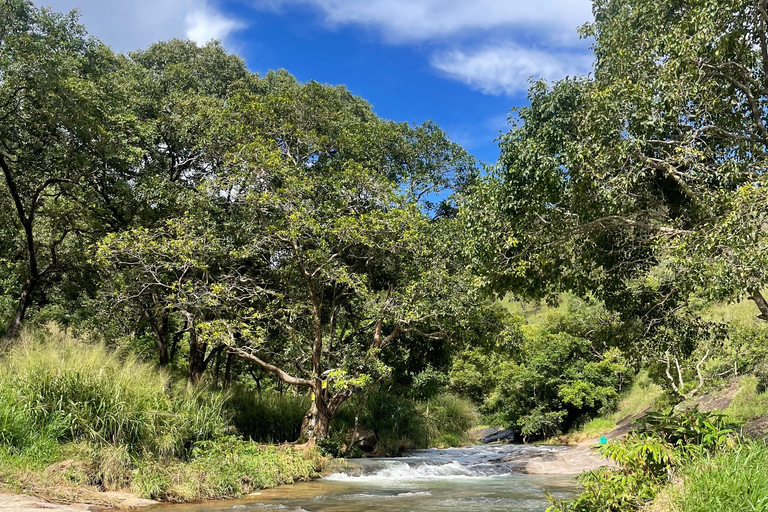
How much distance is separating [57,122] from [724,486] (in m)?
15.2

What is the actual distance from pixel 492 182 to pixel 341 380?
6069mm

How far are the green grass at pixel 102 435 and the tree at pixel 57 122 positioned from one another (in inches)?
235

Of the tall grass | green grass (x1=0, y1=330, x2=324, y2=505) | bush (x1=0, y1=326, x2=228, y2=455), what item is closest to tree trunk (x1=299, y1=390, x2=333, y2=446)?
the tall grass

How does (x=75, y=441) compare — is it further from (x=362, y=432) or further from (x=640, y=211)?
(x=362, y=432)

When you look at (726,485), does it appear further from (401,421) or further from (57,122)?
(401,421)

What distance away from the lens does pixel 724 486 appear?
4121mm

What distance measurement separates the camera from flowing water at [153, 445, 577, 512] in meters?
8.52

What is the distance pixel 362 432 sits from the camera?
766 inches

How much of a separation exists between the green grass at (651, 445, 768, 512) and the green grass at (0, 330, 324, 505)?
23.6ft

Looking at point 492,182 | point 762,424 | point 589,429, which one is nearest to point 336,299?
point 492,182

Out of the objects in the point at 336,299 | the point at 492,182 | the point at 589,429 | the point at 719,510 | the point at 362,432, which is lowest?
the point at 589,429

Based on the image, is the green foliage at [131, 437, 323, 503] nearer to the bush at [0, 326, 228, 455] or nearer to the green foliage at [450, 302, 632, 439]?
the bush at [0, 326, 228, 455]

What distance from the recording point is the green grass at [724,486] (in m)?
3.98

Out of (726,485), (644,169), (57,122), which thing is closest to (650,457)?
(726,485)
